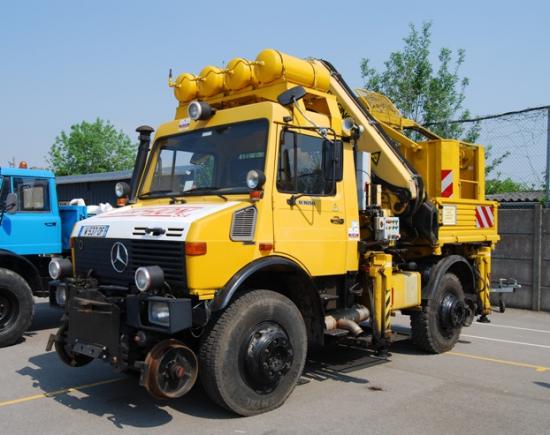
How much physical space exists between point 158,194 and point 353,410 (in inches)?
117

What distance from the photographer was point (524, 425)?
15.6 ft

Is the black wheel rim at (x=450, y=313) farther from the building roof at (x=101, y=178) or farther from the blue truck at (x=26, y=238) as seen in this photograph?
the building roof at (x=101, y=178)

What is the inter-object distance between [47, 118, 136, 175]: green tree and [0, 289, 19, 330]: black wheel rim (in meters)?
44.5

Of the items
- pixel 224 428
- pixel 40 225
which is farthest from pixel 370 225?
pixel 40 225

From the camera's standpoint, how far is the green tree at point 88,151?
51156 millimetres

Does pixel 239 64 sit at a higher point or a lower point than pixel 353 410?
higher

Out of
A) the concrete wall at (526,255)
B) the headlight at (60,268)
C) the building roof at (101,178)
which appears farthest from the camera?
the building roof at (101,178)

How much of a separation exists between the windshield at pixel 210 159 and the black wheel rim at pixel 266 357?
4.38 feet

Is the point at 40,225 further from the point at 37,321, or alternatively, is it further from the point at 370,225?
the point at 370,225

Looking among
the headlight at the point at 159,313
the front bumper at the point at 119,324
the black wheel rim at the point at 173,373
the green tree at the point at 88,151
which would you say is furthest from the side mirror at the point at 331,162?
the green tree at the point at 88,151

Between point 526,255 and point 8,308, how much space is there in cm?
963

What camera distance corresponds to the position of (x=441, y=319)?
7383 mm

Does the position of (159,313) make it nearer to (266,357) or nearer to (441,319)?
(266,357)

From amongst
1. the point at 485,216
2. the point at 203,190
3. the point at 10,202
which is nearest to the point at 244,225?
the point at 203,190
